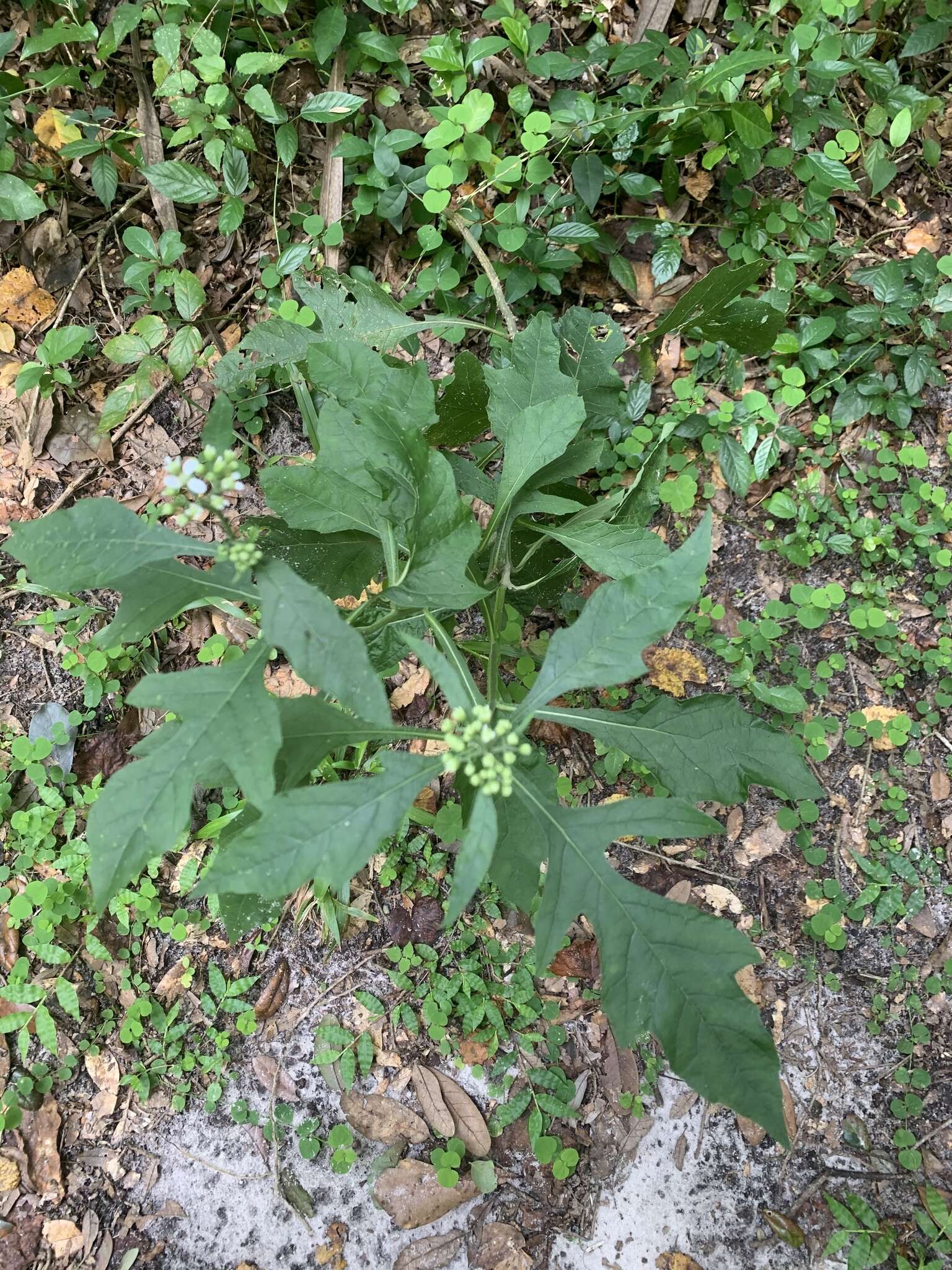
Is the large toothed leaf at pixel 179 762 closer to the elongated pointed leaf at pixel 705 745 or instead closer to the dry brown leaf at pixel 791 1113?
the elongated pointed leaf at pixel 705 745

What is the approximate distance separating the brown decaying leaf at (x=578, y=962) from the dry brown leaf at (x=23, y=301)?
3089mm

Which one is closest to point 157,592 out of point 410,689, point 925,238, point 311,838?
point 311,838

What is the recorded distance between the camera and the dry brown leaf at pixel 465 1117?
2.54 meters

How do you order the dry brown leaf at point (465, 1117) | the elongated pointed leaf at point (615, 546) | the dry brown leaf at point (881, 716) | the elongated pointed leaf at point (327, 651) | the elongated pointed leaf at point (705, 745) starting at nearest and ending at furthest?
the elongated pointed leaf at point (327, 651) < the elongated pointed leaf at point (705, 745) < the elongated pointed leaf at point (615, 546) < the dry brown leaf at point (465, 1117) < the dry brown leaf at point (881, 716)

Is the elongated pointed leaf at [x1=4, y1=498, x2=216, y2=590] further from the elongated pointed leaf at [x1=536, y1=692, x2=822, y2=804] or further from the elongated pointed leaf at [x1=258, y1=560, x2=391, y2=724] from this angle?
the elongated pointed leaf at [x1=536, y1=692, x2=822, y2=804]

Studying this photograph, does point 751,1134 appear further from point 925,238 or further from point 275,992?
point 925,238

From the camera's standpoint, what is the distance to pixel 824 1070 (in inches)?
100

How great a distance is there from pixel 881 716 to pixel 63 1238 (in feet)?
10.4

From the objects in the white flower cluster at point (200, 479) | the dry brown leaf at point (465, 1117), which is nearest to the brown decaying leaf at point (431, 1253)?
the dry brown leaf at point (465, 1117)

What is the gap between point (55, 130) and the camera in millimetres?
2994

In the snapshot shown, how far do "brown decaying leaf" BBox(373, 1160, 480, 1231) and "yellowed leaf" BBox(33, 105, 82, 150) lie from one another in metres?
3.72

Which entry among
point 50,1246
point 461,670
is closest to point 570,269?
point 461,670

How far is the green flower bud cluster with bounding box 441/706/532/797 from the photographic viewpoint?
4.95ft

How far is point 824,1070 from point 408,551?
214 centimetres
